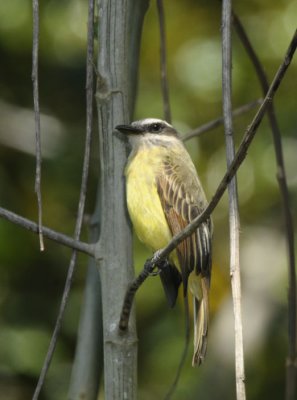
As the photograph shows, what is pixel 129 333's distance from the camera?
2701 mm

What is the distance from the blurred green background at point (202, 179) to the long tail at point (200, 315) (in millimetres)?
1091

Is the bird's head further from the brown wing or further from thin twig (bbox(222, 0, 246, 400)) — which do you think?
thin twig (bbox(222, 0, 246, 400))

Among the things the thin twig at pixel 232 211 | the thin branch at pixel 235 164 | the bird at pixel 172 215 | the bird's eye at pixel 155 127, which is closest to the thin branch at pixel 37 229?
the thin branch at pixel 235 164

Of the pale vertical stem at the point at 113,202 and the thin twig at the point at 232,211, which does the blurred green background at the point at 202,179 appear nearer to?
the pale vertical stem at the point at 113,202

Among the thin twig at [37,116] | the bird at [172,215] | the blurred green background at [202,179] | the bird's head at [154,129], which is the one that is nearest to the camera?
the thin twig at [37,116]

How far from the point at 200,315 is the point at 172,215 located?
417 mm

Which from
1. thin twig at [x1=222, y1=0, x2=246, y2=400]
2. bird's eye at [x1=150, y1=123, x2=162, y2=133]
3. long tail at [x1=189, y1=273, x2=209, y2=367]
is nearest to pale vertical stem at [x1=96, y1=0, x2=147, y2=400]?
thin twig at [x1=222, y1=0, x2=246, y2=400]

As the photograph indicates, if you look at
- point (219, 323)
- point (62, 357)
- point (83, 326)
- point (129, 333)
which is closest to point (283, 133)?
point (219, 323)

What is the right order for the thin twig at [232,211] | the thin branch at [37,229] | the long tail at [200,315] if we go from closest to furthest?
the thin twig at [232,211], the thin branch at [37,229], the long tail at [200,315]

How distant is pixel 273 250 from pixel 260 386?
0.83 meters

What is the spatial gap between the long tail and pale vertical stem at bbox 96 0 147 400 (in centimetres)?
74

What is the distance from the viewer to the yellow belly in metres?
3.64

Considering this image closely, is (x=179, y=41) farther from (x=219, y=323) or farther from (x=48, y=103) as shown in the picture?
(x=219, y=323)

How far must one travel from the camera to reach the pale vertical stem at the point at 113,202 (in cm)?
268
